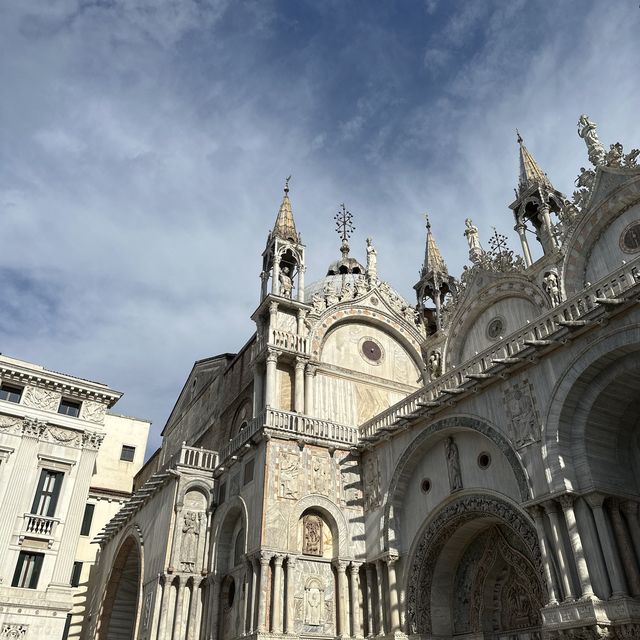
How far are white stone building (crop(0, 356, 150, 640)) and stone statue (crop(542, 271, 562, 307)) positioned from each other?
21064 millimetres

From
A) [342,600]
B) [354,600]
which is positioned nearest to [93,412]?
[342,600]

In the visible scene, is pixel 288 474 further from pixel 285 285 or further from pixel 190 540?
pixel 285 285

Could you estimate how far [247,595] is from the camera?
731 inches

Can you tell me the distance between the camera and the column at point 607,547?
12.3 metres

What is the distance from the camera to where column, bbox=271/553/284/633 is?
17641 mm

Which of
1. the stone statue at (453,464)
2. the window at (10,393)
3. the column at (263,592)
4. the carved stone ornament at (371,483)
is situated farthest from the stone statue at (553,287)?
the window at (10,393)

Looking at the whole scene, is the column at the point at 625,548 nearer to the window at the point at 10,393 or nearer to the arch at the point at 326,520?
the arch at the point at 326,520

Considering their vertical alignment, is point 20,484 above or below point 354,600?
above

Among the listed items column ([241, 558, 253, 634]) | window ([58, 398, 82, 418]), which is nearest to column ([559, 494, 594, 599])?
column ([241, 558, 253, 634])

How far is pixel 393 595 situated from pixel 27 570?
16.4 meters

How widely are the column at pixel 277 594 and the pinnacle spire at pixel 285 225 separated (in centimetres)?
1473

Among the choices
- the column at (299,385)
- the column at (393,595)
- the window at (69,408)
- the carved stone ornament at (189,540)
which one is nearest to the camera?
the column at (393,595)

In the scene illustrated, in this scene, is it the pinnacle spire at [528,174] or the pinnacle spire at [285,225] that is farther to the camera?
the pinnacle spire at [285,225]

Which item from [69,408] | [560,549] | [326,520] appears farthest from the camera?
[69,408]
